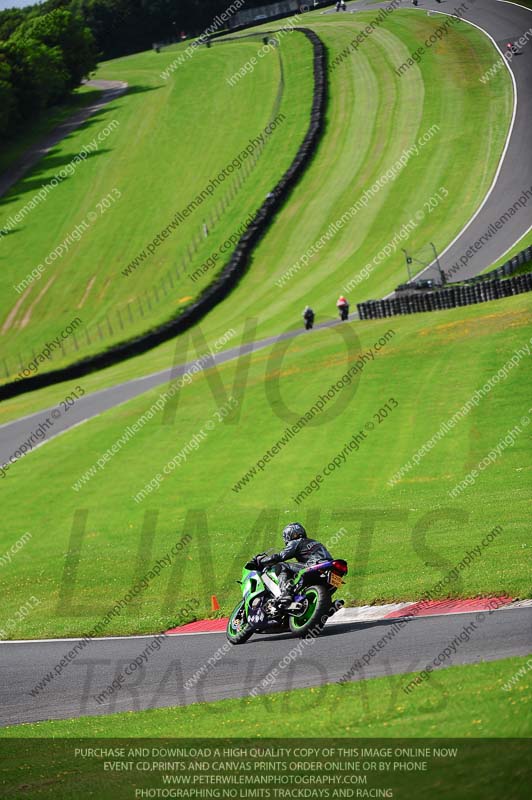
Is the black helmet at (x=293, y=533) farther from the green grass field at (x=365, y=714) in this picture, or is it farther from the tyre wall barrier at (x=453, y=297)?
the tyre wall barrier at (x=453, y=297)

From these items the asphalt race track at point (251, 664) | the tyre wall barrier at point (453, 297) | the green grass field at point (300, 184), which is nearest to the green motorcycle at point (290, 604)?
the asphalt race track at point (251, 664)

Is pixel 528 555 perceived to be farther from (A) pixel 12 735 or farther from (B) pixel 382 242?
(B) pixel 382 242

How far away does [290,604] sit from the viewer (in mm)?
14742

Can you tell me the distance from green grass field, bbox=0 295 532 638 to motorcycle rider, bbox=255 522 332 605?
2.58m

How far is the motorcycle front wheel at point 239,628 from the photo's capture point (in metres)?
15.3

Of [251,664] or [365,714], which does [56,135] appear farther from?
[365,714]

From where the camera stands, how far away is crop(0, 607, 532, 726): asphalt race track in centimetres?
1220

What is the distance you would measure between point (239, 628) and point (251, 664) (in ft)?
5.14

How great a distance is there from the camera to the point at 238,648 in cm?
1530

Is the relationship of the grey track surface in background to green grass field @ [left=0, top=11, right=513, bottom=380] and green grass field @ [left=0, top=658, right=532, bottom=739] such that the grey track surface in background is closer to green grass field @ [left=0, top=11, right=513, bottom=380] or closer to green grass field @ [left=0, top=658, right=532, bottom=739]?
green grass field @ [left=0, top=11, right=513, bottom=380]

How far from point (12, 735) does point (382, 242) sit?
181 ft

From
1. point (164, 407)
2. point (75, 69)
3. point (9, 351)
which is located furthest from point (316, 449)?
Result: point (75, 69)

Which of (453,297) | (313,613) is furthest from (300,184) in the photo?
(313,613)

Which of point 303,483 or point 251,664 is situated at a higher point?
point 251,664
